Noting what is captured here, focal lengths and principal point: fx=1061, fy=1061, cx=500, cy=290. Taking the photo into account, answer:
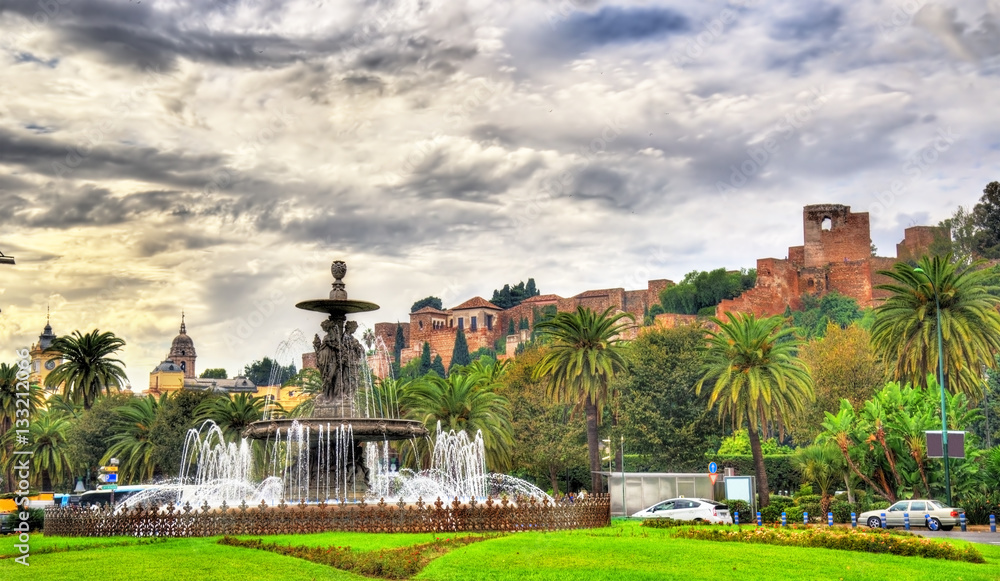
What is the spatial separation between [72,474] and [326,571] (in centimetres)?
5021

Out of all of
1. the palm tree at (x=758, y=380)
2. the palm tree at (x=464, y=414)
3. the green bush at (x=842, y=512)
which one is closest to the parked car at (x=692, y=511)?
the green bush at (x=842, y=512)

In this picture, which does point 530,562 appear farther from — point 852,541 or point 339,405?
point 339,405

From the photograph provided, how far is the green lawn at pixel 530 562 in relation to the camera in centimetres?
1712

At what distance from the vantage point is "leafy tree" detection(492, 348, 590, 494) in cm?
5588

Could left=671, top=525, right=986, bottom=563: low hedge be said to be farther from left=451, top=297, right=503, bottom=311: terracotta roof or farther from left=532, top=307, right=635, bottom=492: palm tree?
left=451, top=297, right=503, bottom=311: terracotta roof

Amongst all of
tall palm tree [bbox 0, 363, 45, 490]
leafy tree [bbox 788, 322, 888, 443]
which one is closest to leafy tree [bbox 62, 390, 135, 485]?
tall palm tree [bbox 0, 363, 45, 490]

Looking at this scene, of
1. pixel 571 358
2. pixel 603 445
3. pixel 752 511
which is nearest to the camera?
pixel 752 511

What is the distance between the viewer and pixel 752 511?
3494 centimetres

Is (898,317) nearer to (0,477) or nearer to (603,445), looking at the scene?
(603,445)

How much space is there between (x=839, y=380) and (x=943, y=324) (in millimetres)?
23995

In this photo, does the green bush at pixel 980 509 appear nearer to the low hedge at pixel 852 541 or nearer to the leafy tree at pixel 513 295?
the low hedge at pixel 852 541

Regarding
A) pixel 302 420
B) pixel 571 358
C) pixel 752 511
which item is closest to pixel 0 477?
pixel 571 358

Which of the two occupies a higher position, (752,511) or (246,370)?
(246,370)

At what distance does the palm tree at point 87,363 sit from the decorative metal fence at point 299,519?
3573 centimetres
